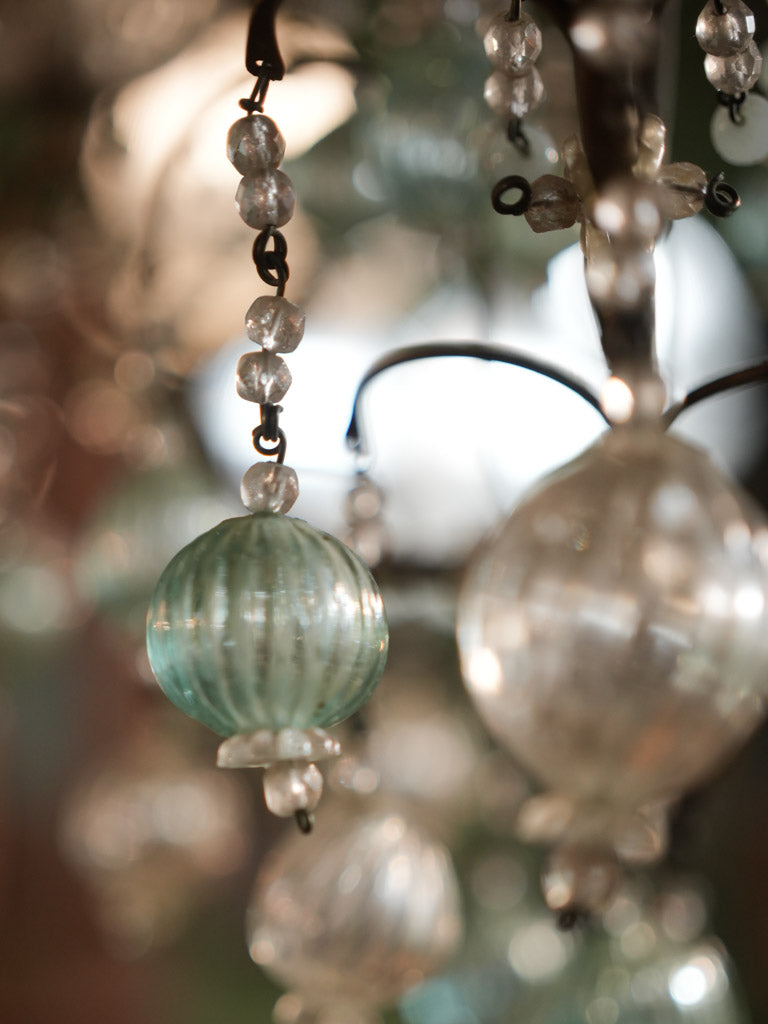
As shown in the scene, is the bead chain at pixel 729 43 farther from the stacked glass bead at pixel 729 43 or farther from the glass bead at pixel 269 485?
the glass bead at pixel 269 485

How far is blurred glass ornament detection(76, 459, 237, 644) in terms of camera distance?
70 centimetres

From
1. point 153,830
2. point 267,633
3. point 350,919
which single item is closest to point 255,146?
point 267,633

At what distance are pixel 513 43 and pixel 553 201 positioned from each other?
0.15ft

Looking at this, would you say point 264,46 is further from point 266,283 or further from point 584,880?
point 584,880

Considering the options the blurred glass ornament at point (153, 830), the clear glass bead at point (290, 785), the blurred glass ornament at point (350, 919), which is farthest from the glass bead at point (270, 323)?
the blurred glass ornament at point (153, 830)

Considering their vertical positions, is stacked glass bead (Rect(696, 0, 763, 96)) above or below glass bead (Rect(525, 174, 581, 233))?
above

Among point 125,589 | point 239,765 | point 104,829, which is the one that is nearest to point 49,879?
point 104,829

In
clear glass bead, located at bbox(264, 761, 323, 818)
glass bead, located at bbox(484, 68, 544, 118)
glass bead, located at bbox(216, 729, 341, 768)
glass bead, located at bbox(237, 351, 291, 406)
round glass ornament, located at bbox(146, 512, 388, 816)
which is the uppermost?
glass bead, located at bbox(484, 68, 544, 118)

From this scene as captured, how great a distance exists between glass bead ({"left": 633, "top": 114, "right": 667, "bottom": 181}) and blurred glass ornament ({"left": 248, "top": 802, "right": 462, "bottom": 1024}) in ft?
0.96

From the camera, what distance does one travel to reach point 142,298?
0.68 m

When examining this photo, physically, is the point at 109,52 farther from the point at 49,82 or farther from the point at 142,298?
the point at 142,298

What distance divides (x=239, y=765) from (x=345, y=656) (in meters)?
0.04

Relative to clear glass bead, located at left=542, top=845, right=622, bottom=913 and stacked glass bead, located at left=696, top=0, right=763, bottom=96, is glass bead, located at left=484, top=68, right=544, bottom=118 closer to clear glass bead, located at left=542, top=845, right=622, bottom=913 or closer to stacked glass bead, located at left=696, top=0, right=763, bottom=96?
stacked glass bead, located at left=696, top=0, right=763, bottom=96

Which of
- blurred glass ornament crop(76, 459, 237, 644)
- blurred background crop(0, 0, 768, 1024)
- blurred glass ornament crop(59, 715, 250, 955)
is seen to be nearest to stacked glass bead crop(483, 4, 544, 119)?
blurred background crop(0, 0, 768, 1024)
